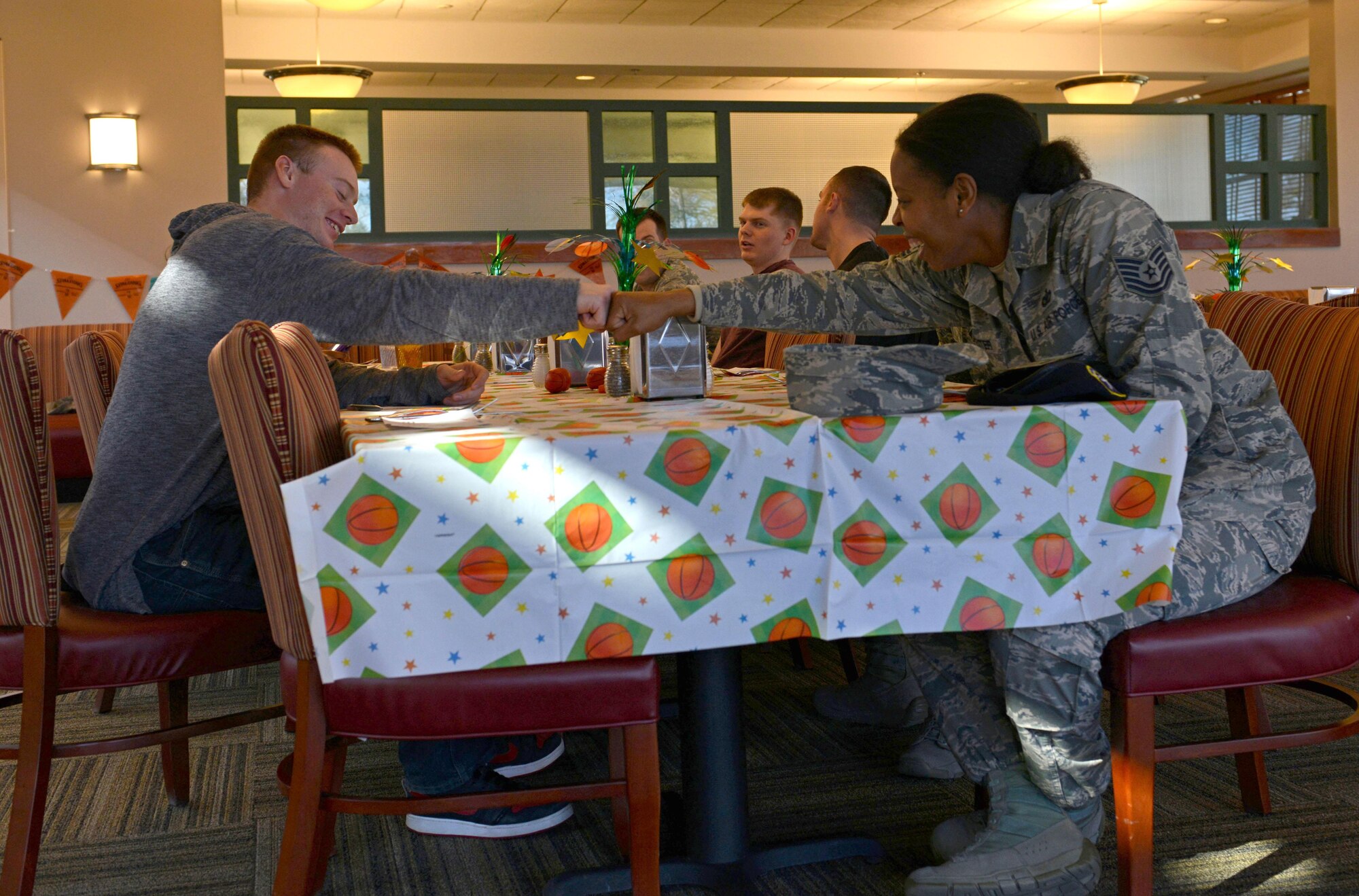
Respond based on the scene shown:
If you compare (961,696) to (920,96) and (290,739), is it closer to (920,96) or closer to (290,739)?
(290,739)

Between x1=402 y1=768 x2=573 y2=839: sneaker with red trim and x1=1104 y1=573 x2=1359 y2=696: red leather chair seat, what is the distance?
0.98m

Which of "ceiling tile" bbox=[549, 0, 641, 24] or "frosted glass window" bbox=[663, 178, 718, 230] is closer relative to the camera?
"frosted glass window" bbox=[663, 178, 718, 230]

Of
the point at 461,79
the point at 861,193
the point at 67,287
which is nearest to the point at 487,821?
the point at 861,193

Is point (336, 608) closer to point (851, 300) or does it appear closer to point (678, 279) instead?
point (851, 300)

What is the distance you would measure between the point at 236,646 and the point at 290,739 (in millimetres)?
858

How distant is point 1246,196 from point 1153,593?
31.3 feet

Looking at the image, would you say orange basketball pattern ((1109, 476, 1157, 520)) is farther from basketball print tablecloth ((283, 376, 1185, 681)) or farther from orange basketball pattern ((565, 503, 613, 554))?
orange basketball pattern ((565, 503, 613, 554))

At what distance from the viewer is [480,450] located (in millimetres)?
1247

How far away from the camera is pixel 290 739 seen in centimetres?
252

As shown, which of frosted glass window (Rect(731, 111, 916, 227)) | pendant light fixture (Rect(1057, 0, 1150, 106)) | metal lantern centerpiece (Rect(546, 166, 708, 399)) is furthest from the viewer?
pendant light fixture (Rect(1057, 0, 1150, 106))

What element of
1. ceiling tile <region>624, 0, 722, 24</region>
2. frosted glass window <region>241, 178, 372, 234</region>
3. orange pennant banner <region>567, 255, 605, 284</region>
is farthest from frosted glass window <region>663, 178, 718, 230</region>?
orange pennant banner <region>567, 255, 605, 284</region>

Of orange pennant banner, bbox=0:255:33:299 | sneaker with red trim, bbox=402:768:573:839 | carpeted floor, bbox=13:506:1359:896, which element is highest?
orange pennant banner, bbox=0:255:33:299

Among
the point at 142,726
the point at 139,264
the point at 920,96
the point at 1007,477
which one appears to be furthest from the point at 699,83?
the point at 1007,477

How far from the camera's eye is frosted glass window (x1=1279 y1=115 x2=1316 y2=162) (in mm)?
9375
